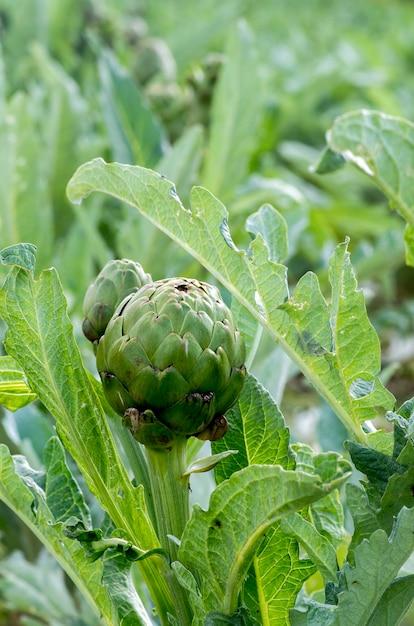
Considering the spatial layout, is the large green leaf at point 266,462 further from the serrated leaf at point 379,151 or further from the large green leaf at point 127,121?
the large green leaf at point 127,121

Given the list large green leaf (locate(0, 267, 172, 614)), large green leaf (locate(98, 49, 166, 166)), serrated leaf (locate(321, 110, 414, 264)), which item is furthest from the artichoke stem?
large green leaf (locate(98, 49, 166, 166))

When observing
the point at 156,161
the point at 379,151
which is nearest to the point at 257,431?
the point at 379,151

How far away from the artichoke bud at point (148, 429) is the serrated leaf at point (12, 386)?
0.30 feet

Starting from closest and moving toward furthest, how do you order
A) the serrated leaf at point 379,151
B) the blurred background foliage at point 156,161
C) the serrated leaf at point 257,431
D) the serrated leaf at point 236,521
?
the serrated leaf at point 236,521, the serrated leaf at point 257,431, the serrated leaf at point 379,151, the blurred background foliage at point 156,161

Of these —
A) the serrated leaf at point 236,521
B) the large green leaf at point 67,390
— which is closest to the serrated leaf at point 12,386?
the large green leaf at point 67,390

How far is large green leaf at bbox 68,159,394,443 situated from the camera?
1.84ft

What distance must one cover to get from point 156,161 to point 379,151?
792 millimetres

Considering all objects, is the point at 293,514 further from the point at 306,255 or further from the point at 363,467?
the point at 306,255

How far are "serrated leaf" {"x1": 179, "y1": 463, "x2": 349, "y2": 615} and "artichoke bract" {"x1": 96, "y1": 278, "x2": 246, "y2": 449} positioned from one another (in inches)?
1.8

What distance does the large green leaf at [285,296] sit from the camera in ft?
1.84

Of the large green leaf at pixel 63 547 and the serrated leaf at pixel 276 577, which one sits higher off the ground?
the large green leaf at pixel 63 547

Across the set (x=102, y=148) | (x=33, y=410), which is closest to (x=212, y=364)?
(x=33, y=410)

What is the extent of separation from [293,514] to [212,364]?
0.10m

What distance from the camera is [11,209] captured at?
4.33 ft
